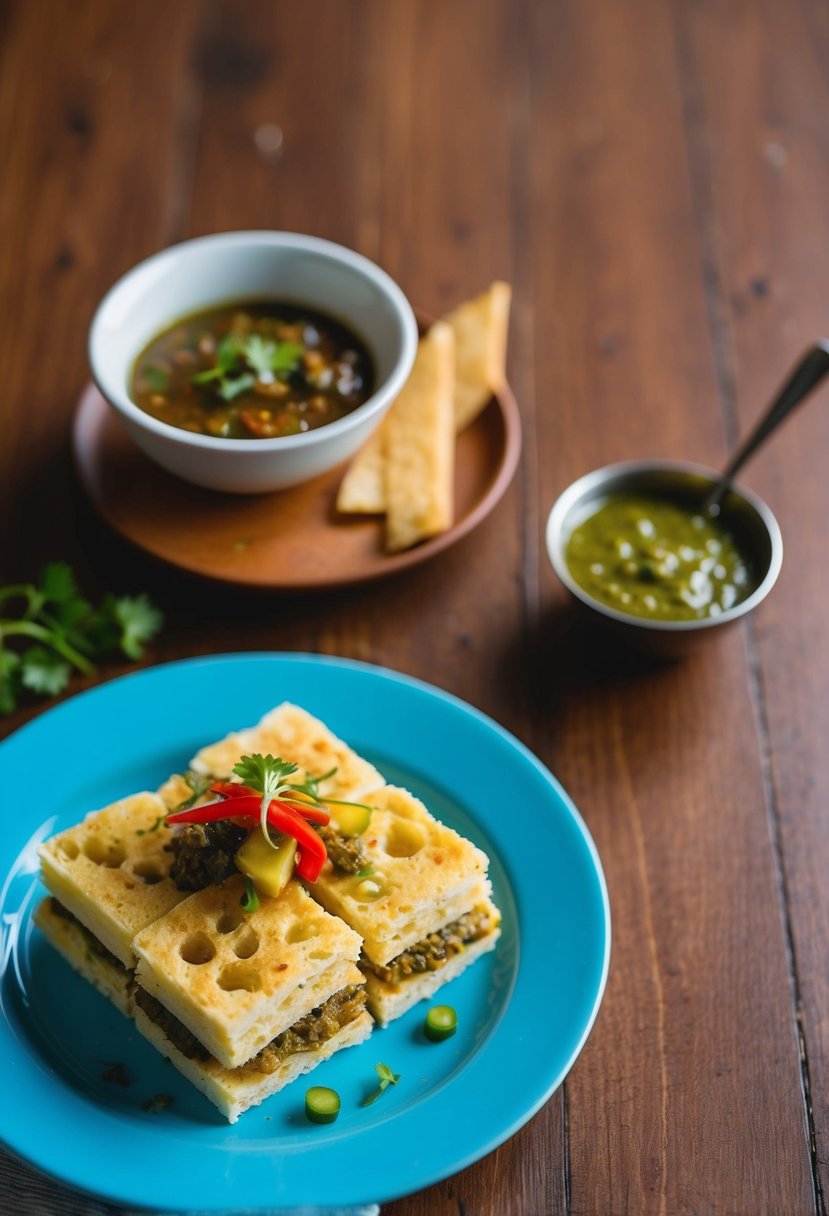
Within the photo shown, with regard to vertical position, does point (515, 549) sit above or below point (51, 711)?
above

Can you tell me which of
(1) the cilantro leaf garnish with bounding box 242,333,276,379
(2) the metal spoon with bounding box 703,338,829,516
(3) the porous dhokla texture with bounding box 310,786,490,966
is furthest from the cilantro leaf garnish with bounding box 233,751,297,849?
(2) the metal spoon with bounding box 703,338,829,516

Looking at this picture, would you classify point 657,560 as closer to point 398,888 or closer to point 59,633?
point 398,888

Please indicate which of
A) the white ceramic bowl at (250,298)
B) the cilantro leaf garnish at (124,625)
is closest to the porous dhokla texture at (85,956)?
the cilantro leaf garnish at (124,625)

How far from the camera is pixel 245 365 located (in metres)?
3.91

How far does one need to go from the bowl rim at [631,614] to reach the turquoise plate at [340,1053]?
50 centimetres

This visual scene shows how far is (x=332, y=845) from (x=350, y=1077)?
Answer: 511 mm

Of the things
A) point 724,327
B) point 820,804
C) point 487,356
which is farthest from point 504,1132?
point 724,327

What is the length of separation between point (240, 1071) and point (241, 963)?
239 mm

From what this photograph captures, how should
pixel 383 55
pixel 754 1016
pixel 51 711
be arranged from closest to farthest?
pixel 754 1016 → pixel 51 711 → pixel 383 55

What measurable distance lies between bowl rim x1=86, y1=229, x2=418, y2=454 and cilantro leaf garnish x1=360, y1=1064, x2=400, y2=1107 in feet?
5.43

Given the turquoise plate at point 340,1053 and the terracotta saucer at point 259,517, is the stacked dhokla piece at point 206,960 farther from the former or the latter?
the terracotta saucer at point 259,517

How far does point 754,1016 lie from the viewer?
3.15 meters

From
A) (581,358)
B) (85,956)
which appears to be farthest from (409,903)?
(581,358)

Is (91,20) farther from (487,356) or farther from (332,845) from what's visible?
(332,845)
